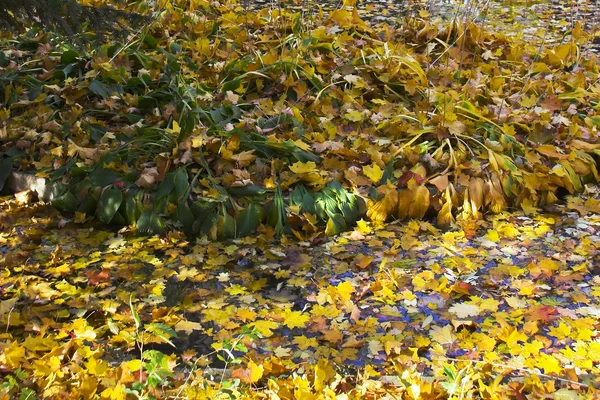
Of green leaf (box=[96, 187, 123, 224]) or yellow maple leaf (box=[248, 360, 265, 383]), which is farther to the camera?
green leaf (box=[96, 187, 123, 224])

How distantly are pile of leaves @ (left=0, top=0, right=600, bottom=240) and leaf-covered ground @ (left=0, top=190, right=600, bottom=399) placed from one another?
6.3 inches

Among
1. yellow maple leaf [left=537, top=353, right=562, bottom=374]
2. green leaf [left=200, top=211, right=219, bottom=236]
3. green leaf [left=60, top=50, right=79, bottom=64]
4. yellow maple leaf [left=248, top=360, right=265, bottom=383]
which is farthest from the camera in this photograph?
green leaf [left=60, top=50, right=79, bottom=64]

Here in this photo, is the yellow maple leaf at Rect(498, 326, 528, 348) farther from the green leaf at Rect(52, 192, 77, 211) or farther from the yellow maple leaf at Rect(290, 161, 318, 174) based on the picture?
the green leaf at Rect(52, 192, 77, 211)

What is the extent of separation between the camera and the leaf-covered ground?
2062 millimetres

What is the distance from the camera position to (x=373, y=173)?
11.0 feet

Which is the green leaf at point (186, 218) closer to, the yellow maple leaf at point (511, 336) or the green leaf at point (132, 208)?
the green leaf at point (132, 208)

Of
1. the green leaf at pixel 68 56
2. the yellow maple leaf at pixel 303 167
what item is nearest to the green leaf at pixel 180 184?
the yellow maple leaf at pixel 303 167

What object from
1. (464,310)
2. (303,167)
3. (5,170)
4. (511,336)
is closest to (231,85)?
(303,167)

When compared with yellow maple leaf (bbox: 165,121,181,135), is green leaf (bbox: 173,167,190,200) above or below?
below

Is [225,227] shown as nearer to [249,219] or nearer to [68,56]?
[249,219]

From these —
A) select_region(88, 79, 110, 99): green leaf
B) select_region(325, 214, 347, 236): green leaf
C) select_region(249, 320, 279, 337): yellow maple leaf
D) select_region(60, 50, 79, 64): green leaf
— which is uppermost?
select_region(60, 50, 79, 64): green leaf

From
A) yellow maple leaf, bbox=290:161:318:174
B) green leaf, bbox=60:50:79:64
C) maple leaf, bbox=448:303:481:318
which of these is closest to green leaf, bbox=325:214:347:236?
yellow maple leaf, bbox=290:161:318:174

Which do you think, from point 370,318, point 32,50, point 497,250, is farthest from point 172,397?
point 32,50

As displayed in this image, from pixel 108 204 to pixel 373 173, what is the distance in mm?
1283
